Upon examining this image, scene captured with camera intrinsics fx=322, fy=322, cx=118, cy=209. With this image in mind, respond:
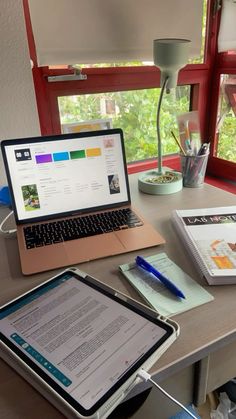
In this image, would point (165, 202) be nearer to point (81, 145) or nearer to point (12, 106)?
point (81, 145)

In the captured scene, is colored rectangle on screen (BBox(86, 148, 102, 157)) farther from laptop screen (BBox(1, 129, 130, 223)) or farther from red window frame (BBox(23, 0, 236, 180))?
red window frame (BBox(23, 0, 236, 180))

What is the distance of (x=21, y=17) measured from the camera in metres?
1.08

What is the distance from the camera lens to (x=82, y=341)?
0.54 metres

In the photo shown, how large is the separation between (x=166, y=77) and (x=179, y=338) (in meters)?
0.89

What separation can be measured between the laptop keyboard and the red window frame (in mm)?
566

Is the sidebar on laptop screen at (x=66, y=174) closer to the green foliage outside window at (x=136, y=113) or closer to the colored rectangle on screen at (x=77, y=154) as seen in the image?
the colored rectangle on screen at (x=77, y=154)

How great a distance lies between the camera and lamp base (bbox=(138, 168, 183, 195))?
3.80 ft

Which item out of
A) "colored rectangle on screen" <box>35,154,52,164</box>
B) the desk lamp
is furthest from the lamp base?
"colored rectangle on screen" <box>35,154,52,164</box>

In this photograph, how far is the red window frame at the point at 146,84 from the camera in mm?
1292

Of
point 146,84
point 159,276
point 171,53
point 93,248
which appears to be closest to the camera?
point 159,276

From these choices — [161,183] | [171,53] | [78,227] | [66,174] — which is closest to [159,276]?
[78,227]

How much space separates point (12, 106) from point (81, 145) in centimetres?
38

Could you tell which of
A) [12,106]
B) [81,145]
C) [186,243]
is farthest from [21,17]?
[186,243]

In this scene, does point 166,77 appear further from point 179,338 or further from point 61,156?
point 179,338
